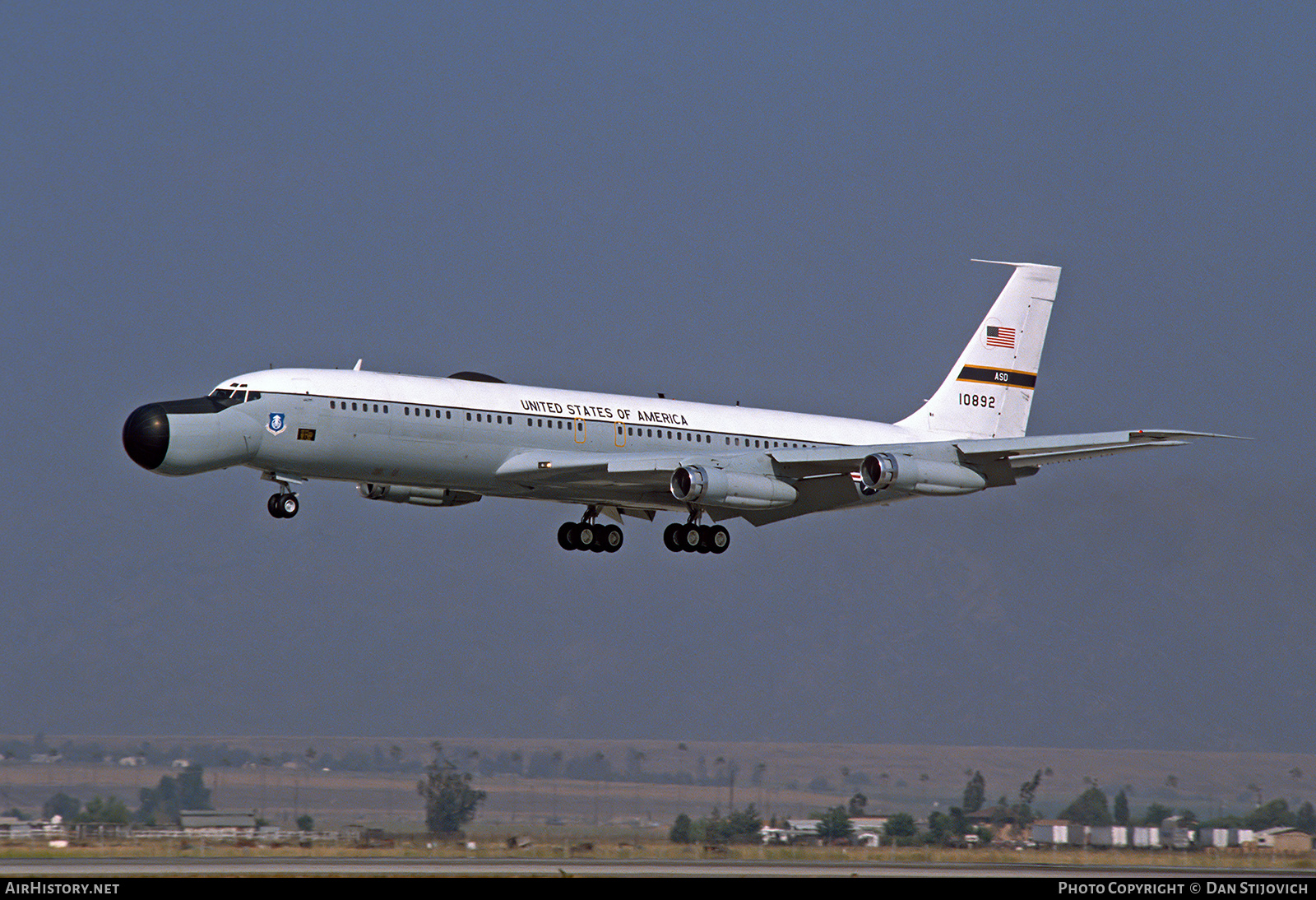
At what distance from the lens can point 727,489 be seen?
57844 millimetres

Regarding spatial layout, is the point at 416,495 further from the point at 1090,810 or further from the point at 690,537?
the point at 1090,810

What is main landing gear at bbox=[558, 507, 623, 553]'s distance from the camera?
209 feet

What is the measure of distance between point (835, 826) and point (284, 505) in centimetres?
2262

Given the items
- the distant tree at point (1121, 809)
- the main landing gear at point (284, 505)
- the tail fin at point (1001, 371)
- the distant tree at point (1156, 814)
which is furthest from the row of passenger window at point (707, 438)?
the distant tree at point (1156, 814)

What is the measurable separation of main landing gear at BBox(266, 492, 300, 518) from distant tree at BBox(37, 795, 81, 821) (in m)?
12.4

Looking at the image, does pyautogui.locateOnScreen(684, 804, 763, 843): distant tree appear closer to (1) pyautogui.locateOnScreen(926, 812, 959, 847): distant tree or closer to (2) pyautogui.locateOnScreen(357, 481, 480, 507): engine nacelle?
(1) pyautogui.locateOnScreen(926, 812, 959, 847): distant tree

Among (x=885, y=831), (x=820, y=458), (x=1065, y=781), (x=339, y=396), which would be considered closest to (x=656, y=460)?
(x=820, y=458)

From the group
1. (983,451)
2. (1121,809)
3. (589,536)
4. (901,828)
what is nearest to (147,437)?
(589,536)

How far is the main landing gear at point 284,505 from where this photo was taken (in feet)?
176

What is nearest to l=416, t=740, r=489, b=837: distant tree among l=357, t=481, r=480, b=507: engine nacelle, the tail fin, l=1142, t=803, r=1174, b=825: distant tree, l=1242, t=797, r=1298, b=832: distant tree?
l=357, t=481, r=480, b=507: engine nacelle

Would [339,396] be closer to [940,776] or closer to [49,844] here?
[49,844]

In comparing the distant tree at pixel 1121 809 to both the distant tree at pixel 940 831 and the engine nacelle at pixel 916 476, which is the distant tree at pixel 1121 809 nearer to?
the distant tree at pixel 940 831
